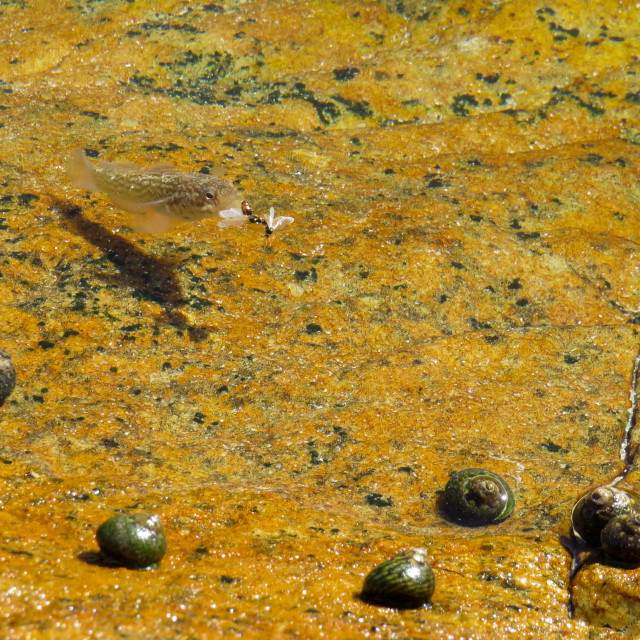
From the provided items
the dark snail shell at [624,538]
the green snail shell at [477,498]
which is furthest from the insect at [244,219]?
the dark snail shell at [624,538]

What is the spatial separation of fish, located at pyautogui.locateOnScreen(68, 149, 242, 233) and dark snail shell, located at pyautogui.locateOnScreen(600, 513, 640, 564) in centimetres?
365

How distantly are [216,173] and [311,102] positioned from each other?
8.83 feet

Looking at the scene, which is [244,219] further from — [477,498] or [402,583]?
[402,583]

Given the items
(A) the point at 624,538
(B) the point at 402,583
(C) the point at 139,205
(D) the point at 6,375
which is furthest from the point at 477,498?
(C) the point at 139,205

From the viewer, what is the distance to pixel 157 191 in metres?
6.05

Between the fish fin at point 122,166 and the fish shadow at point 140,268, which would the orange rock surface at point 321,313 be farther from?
the fish fin at point 122,166

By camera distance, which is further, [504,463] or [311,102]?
[311,102]

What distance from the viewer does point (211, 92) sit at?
891 centimetres

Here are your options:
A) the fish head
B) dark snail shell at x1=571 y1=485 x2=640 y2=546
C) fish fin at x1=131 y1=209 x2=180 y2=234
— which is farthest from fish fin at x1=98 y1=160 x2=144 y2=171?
dark snail shell at x1=571 y1=485 x2=640 y2=546

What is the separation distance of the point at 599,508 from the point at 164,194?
13.5ft

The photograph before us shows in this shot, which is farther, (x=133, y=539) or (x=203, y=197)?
(x=203, y=197)

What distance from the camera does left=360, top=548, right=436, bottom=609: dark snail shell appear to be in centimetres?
372

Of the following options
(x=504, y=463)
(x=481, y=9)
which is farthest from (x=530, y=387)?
(x=481, y=9)

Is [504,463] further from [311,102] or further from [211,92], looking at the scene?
[211,92]
